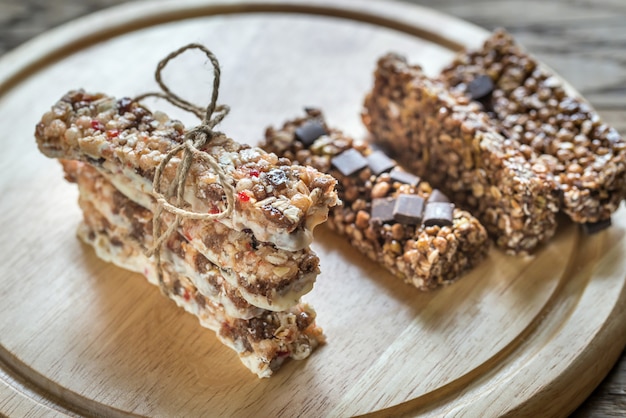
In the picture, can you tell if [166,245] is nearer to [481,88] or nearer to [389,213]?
[389,213]

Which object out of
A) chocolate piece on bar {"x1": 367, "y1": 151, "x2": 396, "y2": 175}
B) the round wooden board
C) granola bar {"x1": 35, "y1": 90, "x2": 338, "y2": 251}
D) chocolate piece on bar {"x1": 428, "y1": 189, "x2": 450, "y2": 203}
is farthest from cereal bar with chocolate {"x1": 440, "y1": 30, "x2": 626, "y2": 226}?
granola bar {"x1": 35, "y1": 90, "x2": 338, "y2": 251}

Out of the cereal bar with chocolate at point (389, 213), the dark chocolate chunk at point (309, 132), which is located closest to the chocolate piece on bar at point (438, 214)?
the cereal bar with chocolate at point (389, 213)

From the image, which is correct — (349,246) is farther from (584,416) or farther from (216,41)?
(216,41)

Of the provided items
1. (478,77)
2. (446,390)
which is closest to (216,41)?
(478,77)

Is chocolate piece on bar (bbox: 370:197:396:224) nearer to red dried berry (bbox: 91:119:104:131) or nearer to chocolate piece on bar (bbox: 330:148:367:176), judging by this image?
chocolate piece on bar (bbox: 330:148:367:176)

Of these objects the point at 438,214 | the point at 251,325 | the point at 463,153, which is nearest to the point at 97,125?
the point at 251,325

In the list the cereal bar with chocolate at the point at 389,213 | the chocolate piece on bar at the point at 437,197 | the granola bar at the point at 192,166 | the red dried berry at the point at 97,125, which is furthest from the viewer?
the chocolate piece on bar at the point at 437,197

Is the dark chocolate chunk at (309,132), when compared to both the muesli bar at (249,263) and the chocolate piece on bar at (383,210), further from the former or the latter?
the muesli bar at (249,263)
